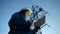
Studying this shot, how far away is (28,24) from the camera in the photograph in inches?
90.4

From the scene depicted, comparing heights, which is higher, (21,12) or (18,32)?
(21,12)

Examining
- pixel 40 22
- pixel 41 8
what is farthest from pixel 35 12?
pixel 40 22

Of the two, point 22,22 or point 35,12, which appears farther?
point 35,12

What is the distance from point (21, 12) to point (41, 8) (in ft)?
28.7

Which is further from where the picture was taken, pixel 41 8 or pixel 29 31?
pixel 41 8

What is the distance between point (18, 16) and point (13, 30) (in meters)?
0.20

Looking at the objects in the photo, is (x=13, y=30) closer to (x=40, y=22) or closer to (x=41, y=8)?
(x=40, y=22)

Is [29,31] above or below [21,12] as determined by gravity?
below

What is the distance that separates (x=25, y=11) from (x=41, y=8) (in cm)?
874

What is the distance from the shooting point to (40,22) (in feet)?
7.88

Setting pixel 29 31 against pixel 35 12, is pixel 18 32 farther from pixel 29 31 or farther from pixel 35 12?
pixel 35 12

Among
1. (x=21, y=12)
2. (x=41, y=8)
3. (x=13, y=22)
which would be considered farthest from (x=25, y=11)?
(x=41, y=8)

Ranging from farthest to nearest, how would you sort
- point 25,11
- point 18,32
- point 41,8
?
point 41,8, point 25,11, point 18,32

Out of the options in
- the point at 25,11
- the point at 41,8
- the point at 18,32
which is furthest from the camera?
the point at 41,8
